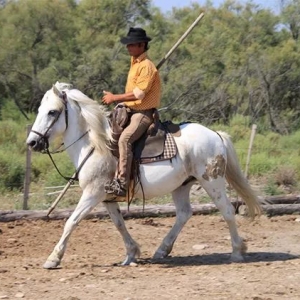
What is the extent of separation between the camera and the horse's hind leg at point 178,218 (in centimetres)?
911

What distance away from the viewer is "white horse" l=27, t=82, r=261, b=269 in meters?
8.50

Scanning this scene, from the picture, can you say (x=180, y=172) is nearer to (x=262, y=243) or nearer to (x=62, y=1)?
(x=262, y=243)

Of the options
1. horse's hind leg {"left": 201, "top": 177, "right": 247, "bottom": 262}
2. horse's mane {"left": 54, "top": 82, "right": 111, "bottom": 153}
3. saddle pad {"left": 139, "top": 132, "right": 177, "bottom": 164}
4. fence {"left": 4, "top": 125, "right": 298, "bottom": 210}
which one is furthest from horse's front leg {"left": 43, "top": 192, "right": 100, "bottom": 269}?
fence {"left": 4, "top": 125, "right": 298, "bottom": 210}

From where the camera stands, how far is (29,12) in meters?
33.2

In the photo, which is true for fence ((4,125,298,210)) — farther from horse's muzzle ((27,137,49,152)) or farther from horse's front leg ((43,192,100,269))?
horse's front leg ((43,192,100,269))

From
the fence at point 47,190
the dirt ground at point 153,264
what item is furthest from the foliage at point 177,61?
the dirt ground at point 153,264

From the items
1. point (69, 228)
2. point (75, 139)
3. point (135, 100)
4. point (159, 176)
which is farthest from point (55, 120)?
point (159, 176)

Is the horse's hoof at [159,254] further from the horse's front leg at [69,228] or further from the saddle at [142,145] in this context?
the horse's front leg at [69,228]

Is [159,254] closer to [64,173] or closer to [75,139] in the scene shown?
[75,139]

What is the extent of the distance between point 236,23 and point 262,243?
1077 inches

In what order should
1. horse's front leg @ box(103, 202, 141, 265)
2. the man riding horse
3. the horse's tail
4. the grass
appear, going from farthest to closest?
the grass, the horse's tail, horse's front leg @ box(103, 202, 141, 265), the man riding horse

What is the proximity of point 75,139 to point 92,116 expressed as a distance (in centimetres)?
33

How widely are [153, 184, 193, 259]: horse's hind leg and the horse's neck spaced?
1388mm

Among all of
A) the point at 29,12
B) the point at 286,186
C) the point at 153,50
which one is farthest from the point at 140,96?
the point at 29,12
